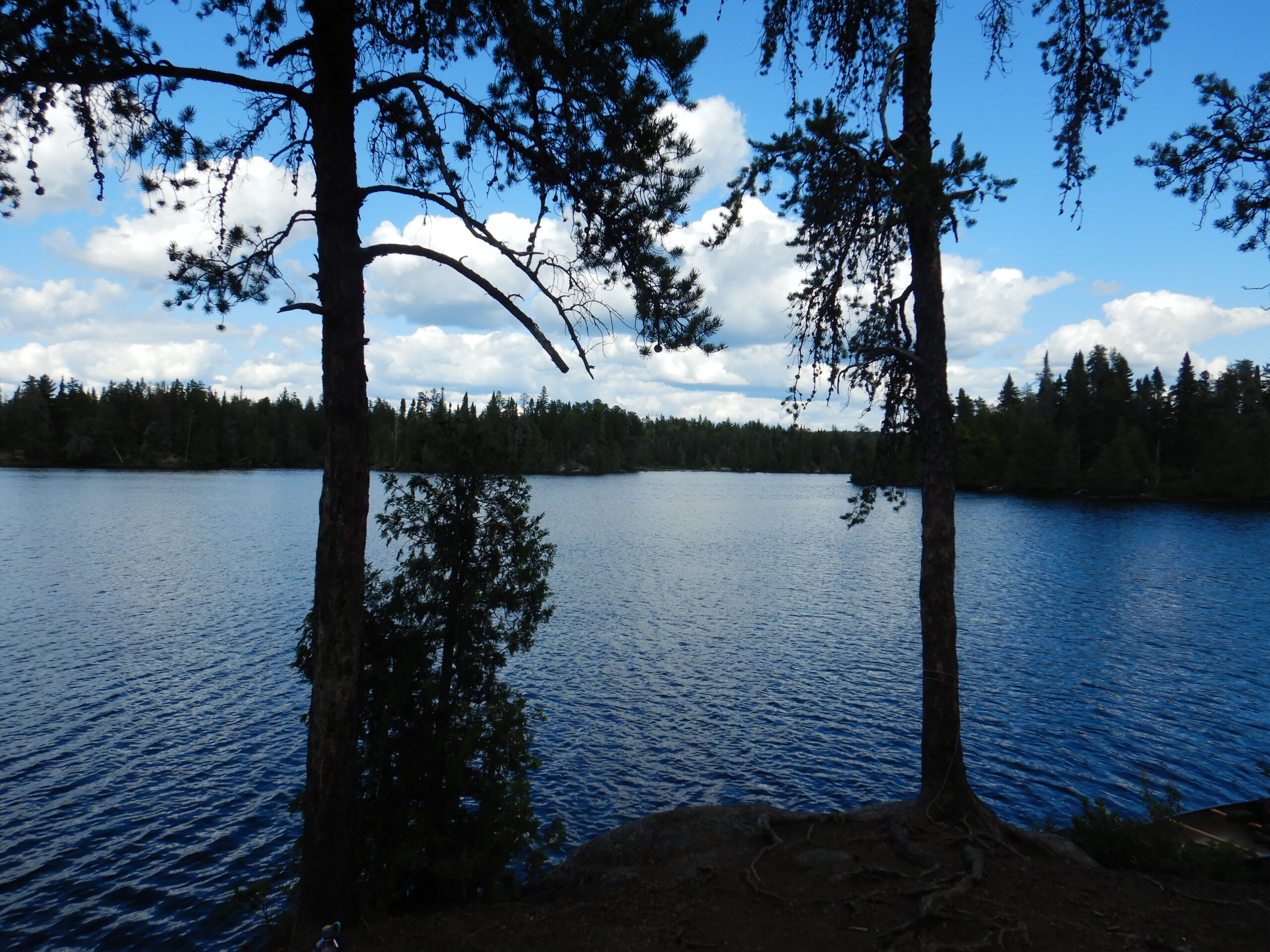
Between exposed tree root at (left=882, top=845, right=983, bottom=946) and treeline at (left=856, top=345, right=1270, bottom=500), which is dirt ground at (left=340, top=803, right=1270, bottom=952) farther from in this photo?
treeline at (left=856, top=345, right=1270, bottom=500)

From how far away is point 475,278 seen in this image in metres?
7.06

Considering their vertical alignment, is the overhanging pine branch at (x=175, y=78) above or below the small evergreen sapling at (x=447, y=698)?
above

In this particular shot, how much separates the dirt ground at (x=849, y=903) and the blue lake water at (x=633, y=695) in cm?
475

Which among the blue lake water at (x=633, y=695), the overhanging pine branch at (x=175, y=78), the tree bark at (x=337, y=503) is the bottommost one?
the blue lake water at (x=633, y=695)

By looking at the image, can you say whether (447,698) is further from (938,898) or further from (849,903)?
(938,898)

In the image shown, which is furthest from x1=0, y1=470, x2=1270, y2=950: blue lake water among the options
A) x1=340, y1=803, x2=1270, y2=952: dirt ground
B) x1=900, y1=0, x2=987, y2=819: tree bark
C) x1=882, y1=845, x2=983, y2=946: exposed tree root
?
x1=882, y1=845, x2=983, y2=946: exposed tree root

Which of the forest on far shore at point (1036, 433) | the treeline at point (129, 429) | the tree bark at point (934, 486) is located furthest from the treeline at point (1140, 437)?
the treeline at point (129, 429)

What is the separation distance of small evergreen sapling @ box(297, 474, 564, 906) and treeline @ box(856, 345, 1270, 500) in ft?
280

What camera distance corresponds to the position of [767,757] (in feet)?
54.6

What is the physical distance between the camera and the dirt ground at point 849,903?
22.2 feet

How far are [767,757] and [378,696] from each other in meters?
10.3

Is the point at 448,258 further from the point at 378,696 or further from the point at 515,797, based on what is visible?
the point at 515,797

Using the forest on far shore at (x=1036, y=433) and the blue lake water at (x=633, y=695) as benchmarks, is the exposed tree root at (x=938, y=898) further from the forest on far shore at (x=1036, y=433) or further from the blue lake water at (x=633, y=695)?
the forest on far shore at (x=1036, y=433)

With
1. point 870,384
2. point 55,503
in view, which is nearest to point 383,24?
point 870,384
